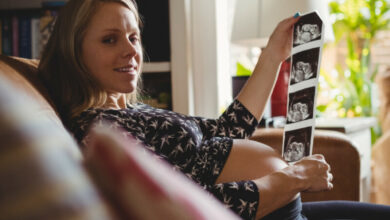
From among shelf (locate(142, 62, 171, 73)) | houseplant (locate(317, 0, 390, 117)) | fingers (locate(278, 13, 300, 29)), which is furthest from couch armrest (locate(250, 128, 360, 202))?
houseplant (locate(317, 0, 390, 117))

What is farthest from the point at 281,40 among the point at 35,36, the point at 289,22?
the point at 35,36

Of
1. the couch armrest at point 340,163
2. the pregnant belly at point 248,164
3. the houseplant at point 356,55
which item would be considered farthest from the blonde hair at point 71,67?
the houseplant at point 356,55

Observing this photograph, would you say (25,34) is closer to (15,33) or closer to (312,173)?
(15,33)

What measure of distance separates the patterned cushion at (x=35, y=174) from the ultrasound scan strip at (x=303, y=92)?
912mm

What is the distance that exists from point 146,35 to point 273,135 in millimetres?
846

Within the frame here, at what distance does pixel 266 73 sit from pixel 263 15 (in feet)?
1.98

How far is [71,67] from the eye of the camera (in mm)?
1052

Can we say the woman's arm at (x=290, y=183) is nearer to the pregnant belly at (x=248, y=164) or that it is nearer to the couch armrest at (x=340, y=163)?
the pregnant belly at (x=248, y=164)

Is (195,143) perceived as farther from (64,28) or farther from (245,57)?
(245,57)

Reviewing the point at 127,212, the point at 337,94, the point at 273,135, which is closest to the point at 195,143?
the point at 273,135

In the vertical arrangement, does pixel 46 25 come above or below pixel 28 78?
above

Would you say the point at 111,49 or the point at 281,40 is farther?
the point at 281,40

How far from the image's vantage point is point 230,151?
1030 mm

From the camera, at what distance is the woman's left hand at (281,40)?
47.6 inches
